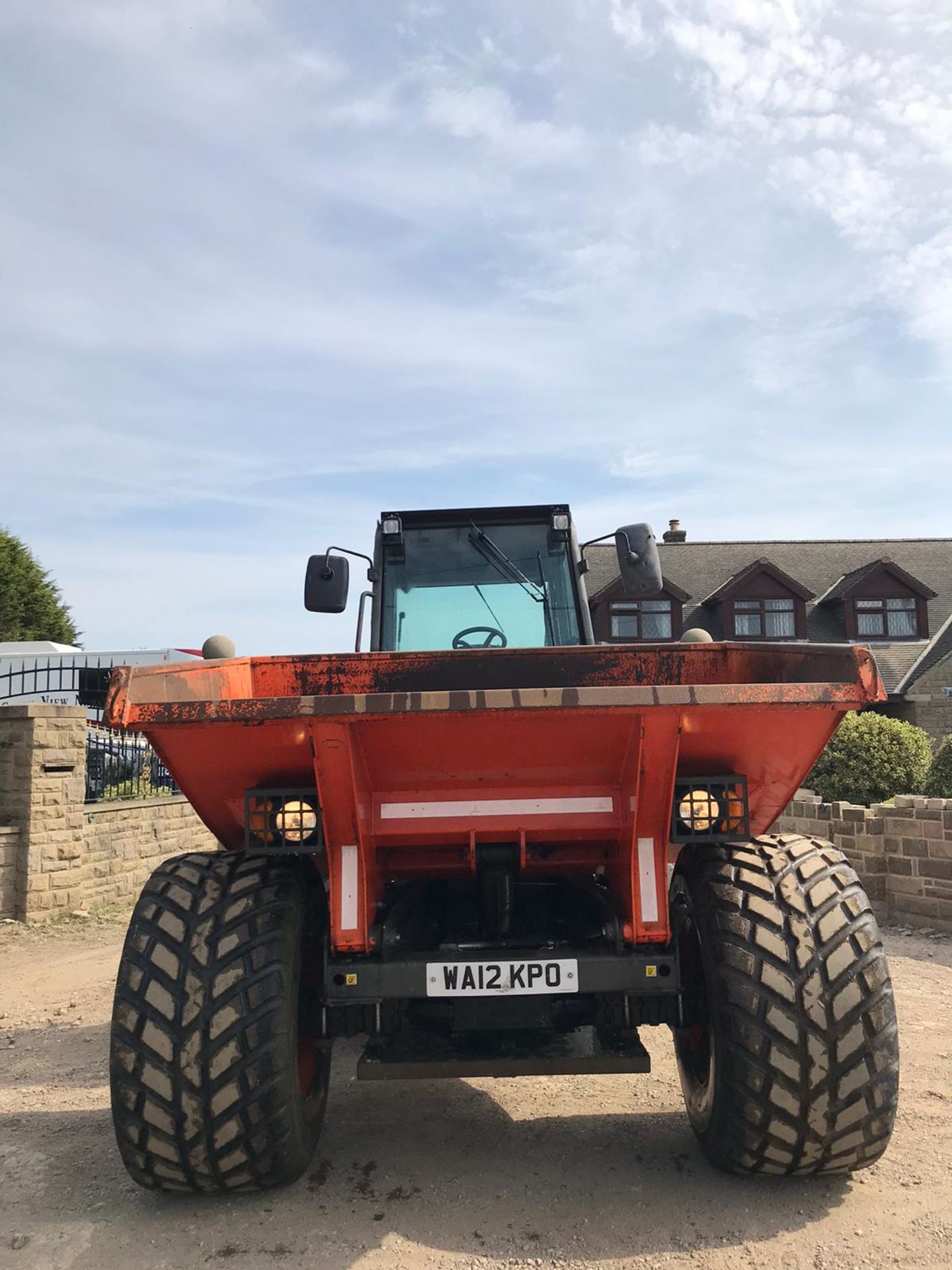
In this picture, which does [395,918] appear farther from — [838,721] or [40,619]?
[40,619]

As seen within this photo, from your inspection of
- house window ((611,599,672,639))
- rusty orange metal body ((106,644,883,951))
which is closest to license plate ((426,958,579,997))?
rusty orange metal body ((106,644,883,951))

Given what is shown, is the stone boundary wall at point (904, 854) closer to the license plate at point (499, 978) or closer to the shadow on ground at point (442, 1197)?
the shadow on ground at point (442, 1197)

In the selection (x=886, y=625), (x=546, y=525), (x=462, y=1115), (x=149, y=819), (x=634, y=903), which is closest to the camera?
(x=634, y=903)

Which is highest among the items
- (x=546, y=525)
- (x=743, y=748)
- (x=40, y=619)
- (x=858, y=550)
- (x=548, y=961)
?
(x=858, y=550)

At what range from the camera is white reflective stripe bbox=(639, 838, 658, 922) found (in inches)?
118

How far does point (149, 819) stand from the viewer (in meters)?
10.4

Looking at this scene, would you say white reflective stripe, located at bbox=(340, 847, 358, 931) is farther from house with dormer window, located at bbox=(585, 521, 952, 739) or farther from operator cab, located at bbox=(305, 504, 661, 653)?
house with dormer window, located at bbox=(585, 521, 952, 739)

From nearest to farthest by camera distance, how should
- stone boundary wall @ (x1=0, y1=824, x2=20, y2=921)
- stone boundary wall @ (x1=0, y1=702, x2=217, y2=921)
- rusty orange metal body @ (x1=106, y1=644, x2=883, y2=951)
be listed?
rusty orange metal body @ (x1=106, y1=644, x2=883, y2=951) < stone boundary wall @ (x1=0, y1=824, x2=20, y2=921) < stone boundary wall @ (x1=0, y1=702, x2=217, y2=921)

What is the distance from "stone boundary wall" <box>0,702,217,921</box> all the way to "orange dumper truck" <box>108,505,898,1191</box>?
5792mm

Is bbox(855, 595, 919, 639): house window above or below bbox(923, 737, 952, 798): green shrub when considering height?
above

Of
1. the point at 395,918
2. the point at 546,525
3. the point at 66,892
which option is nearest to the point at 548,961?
the point at 395,918

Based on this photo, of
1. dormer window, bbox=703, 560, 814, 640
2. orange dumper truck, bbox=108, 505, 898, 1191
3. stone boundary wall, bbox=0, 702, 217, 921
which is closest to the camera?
orange dumper truck, bbox=108, 505, 898, 1191

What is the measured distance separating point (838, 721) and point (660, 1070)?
7.43 ft

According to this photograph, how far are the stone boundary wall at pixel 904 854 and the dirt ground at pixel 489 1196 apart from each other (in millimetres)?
3720
